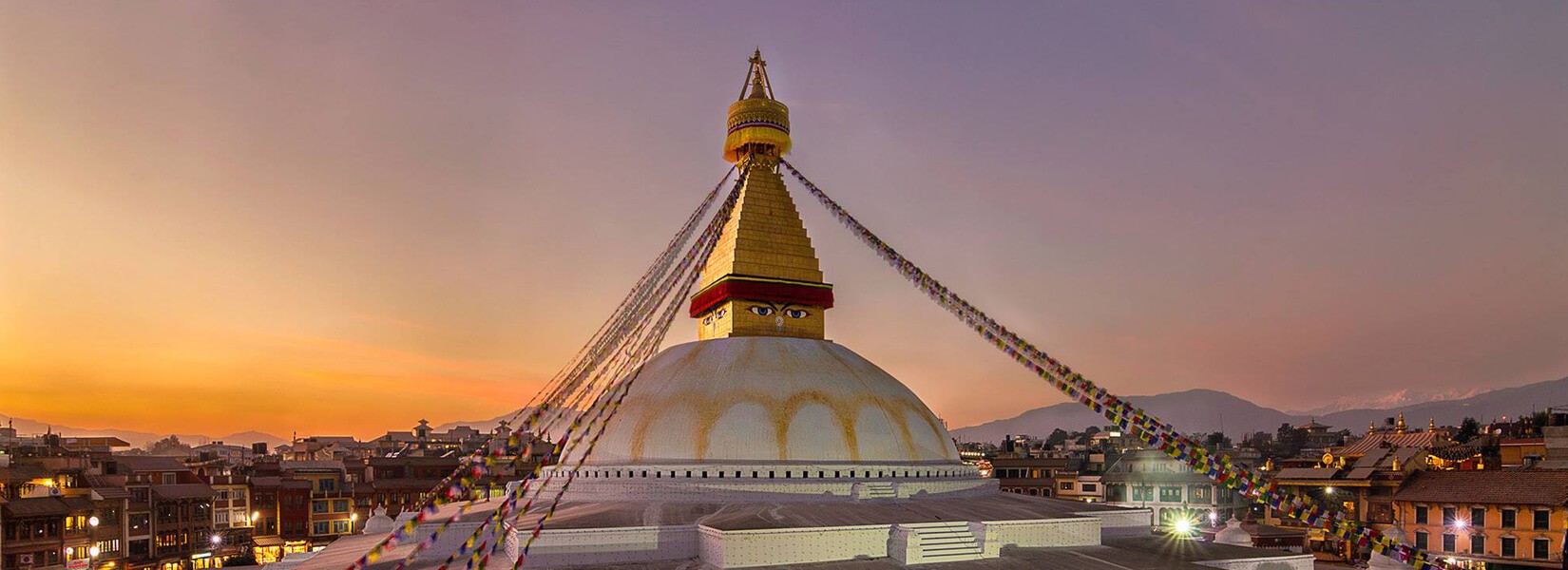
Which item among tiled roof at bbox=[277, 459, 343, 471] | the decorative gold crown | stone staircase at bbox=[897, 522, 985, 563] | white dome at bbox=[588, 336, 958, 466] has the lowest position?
tiled roof at bbox=[277, 459, 343, 471]

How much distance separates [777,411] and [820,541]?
13.5 feet

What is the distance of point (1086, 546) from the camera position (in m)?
17.8

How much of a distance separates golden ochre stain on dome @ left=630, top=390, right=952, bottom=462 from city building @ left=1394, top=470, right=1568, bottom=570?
23673 mm

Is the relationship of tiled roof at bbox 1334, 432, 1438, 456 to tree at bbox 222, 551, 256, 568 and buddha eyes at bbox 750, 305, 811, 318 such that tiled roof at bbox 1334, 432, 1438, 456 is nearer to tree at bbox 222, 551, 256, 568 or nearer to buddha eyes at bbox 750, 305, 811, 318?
buddha eyes at bbox 750, 305, 811, 318

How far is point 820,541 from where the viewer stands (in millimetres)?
15656

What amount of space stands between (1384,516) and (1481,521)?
689 centimetres

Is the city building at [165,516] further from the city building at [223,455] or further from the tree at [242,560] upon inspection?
the city building at [223,455]

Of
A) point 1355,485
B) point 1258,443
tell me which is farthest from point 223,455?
point 1258,443

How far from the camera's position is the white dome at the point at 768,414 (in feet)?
62.0

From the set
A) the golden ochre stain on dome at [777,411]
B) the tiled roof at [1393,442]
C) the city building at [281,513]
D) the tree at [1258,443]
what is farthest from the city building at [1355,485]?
the tree at [1258,443]

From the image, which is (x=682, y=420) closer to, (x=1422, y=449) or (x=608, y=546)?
(x=608, y=546)

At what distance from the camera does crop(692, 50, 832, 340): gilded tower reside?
22.4 meters

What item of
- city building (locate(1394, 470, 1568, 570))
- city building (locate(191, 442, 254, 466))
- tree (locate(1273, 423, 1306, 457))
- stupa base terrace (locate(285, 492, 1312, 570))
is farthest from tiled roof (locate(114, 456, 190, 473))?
tree (locate(1273, 423, 1306, 457))

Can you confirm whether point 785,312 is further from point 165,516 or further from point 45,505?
point 165,516
